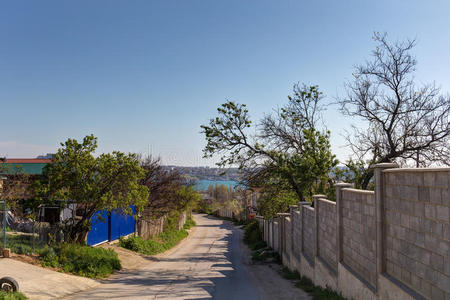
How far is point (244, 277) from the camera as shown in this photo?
1523 cm

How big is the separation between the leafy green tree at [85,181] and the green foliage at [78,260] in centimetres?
121

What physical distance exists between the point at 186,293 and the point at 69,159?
7.38 metres

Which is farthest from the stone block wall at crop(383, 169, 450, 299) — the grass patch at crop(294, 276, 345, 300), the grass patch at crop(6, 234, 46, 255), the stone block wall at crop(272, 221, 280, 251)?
the stone block wall at crop(272, 221, 280, 251)

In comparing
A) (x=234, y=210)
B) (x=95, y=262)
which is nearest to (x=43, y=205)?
(x=95, y=262)

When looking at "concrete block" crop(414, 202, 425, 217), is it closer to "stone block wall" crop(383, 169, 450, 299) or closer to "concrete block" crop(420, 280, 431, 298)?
"stone block wall" crop(383, 169, 450, 299)

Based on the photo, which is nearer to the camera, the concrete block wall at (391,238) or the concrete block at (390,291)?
the concrete block wall at (391,238)

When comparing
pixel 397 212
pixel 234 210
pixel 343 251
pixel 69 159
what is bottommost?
pixel 234 210

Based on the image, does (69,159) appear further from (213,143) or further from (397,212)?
(397,212)

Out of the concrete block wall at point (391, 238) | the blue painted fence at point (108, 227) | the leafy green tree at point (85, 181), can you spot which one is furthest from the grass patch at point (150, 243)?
the concrete block wall at point (391, 238)

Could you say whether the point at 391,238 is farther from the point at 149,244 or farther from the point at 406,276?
the point at 149,244

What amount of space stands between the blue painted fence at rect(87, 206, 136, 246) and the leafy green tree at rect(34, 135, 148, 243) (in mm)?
1500

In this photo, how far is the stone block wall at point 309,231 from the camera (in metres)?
12.6

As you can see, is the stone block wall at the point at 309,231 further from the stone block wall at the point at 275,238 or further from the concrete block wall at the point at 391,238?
the stone block wall at the point at 275,238

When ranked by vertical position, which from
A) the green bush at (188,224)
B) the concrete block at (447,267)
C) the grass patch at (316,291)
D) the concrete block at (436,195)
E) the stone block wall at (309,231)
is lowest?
the green bush at (188,224)
